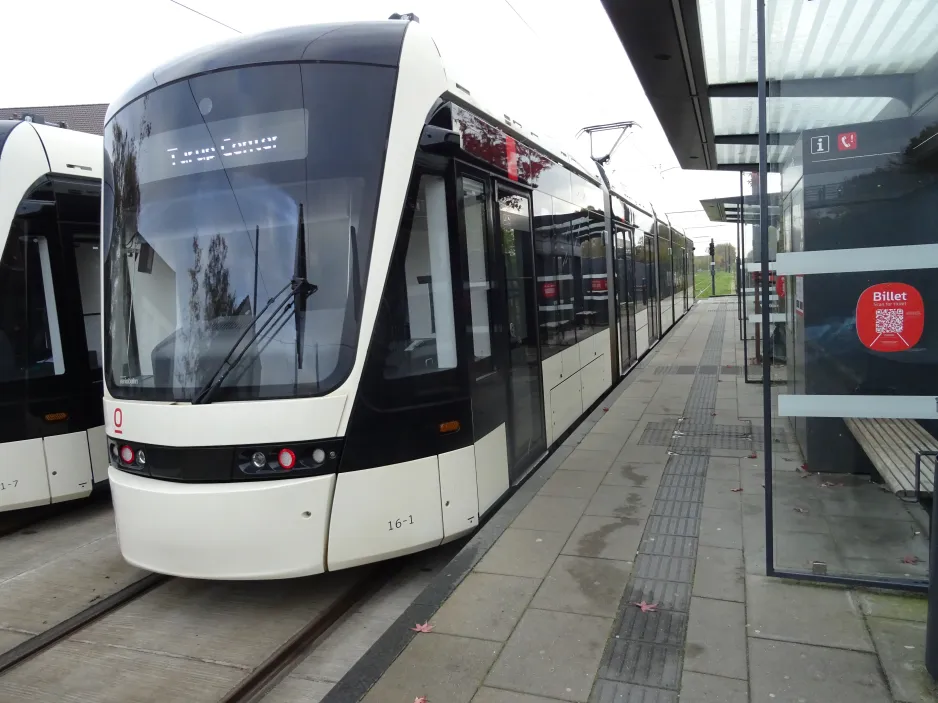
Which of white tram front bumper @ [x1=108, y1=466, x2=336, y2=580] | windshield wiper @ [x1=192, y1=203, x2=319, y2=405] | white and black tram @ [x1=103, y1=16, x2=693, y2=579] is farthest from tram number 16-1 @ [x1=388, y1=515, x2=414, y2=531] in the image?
windshield wiper @ [x1=192, y1=203, x2=319, y2=405]

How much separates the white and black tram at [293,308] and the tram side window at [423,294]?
0.01 metres

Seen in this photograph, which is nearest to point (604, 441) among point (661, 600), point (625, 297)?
point (661, 600)

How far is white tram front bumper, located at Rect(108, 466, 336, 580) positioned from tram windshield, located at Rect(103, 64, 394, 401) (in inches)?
21.2

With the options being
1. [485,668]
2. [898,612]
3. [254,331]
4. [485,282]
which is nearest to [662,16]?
[485,282]

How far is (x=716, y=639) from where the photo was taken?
3.57 m

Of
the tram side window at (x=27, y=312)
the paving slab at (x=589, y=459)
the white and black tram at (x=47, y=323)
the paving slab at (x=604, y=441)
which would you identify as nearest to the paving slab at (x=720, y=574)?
the paving slab at (x=589, y=459)

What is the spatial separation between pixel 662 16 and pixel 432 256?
133 inches

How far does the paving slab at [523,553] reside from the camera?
4.54 metres

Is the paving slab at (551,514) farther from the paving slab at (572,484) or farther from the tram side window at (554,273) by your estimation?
the tram side window at (554,273)

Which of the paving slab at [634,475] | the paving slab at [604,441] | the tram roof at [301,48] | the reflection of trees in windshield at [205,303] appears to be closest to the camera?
the reflection of trees in windshield at [205,303]

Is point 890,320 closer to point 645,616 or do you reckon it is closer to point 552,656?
point 645,616

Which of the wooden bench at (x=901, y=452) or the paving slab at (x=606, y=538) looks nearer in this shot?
the wooden bench at (x=901, y=452)

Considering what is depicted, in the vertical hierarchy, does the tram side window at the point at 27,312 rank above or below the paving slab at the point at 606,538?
above

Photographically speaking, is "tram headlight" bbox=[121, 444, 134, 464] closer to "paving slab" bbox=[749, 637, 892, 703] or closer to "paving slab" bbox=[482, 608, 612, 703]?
"paving slab" bbox=[482, 608, 612, 703]
